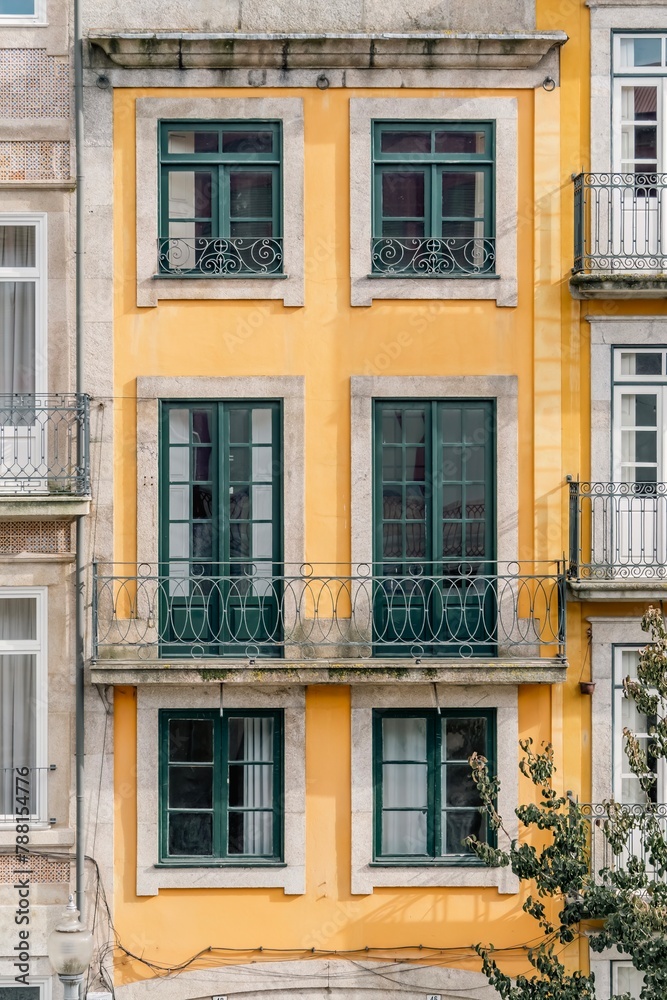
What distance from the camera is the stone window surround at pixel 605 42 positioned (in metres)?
13.0

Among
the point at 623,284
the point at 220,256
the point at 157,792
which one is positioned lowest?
the point at 157,792

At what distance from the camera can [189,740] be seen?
1304 centimetres

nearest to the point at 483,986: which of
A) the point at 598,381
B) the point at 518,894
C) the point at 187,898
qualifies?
the point at 518,894

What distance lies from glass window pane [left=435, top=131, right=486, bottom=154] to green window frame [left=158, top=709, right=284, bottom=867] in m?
6.64

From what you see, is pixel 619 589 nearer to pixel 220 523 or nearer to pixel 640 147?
pixel 220 523

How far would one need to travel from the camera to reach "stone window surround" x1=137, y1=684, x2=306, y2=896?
12820 mm

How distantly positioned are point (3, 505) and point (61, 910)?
451 centimetres

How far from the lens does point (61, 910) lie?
41.9 ft

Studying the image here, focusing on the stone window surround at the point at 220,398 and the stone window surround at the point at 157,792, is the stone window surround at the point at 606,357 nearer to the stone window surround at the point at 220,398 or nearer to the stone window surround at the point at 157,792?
the stone window surround at the point at 220,398

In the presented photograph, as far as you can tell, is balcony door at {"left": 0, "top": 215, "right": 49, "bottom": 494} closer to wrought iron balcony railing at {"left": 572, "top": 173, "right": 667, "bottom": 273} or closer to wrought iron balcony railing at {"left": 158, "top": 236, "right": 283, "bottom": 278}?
wrought iron balcony railing at {"left": 158, "top": 236, "right": 283, "bottom": 278}

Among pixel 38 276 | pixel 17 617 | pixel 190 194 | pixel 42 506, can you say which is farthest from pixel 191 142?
pixel 17 617

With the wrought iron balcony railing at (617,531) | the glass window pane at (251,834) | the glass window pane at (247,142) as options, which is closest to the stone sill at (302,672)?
the wrought iron balcony railing at (617,531)

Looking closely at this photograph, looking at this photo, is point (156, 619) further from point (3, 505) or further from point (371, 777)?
point (371, 777)

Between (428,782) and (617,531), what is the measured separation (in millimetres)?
3528
